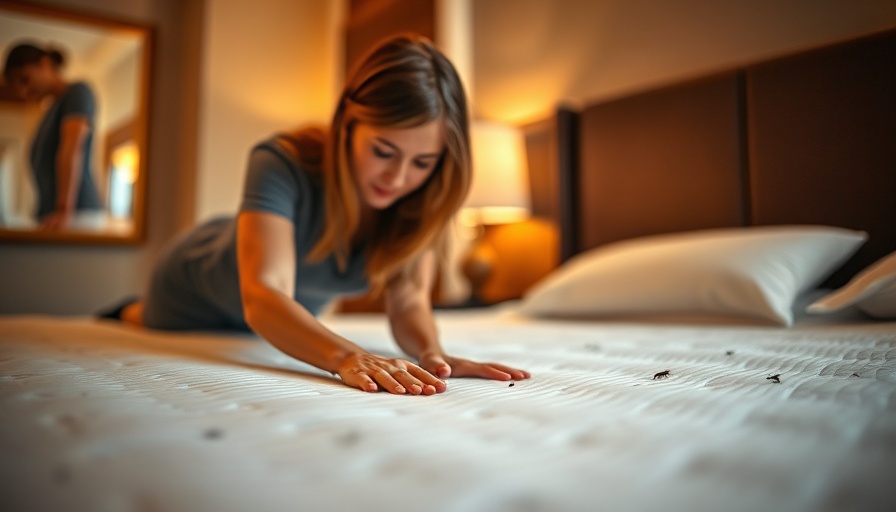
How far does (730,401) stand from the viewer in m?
0.56

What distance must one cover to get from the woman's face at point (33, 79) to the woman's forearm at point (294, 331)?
251cm

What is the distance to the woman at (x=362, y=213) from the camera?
854 mm

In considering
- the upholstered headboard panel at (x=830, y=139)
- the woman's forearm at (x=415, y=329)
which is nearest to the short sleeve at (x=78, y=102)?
the woman's forearm at (x=415, y=329)

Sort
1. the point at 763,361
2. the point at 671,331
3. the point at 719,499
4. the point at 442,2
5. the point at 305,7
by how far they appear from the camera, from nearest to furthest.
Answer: the point at 719,499 → the point at 763,361 → the point at 671,331 → the point at 442,2 → the point at 305,7

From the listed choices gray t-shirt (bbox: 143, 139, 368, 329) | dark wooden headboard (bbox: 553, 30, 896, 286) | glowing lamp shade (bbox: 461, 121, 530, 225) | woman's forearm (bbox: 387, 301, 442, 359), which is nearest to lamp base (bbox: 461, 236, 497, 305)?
glowing lamp shade (bbox: 461, 121, 530, 225)

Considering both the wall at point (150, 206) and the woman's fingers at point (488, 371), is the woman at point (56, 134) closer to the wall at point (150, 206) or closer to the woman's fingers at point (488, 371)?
the wall at point (150, 206)

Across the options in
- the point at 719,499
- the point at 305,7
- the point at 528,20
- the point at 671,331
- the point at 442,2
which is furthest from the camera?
the point at 305,7

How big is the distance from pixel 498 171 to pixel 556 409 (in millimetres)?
1793

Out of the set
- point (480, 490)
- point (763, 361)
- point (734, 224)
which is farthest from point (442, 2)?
point (480, 490)

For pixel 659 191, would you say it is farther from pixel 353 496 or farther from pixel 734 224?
pixel 353 496

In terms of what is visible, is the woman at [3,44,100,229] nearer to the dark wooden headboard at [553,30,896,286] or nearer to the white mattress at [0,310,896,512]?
the dark wooden headboard at [553,30,896,286]

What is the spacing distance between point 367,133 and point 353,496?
2.57ft

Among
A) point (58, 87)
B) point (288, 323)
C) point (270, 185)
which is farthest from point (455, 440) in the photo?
point (58, 87)

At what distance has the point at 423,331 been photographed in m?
1.02
